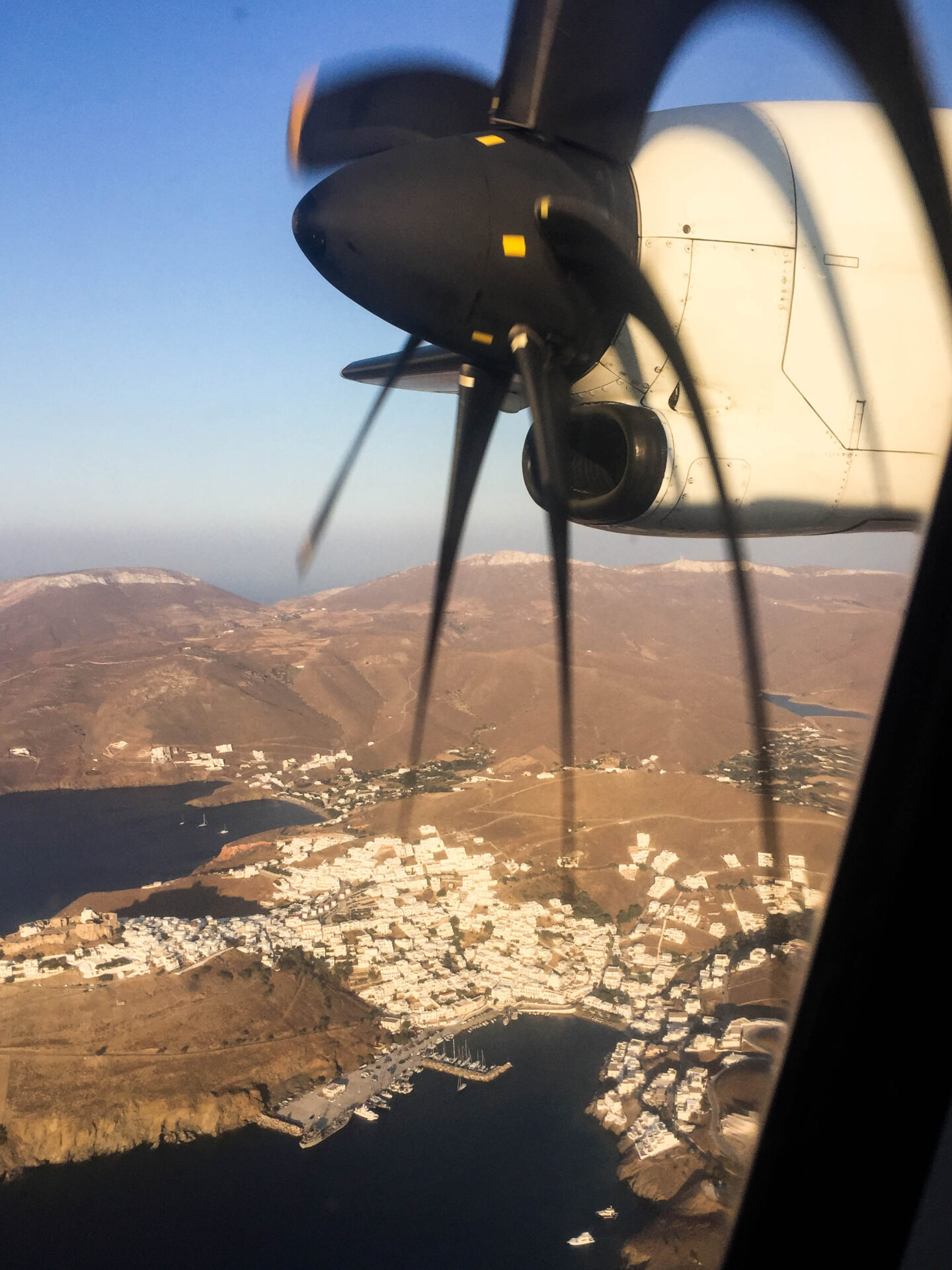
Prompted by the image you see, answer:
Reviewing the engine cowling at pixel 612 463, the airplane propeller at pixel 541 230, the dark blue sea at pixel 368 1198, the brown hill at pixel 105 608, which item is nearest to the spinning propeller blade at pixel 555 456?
the airplane propeller at pixel 541 230

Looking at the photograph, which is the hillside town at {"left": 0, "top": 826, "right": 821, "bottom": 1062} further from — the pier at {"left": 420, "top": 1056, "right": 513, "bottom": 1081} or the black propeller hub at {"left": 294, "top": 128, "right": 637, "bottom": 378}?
the black propeller hub at {"left": 294, "top": 128, "right": 637, "bottom": 378}

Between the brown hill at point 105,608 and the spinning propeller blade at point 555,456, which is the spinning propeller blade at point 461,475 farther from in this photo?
the brown hill at point 105,608

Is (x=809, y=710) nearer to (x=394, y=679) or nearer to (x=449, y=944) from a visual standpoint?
(x=449, y=944)

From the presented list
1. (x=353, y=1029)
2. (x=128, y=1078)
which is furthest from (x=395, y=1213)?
(x=128, y=1078)

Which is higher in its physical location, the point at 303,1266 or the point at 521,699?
the point at 521,699

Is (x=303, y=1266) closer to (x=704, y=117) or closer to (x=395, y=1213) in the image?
(x=395, y=1213)

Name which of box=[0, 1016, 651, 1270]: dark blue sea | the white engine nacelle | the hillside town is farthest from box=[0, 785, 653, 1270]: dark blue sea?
the white engine nacelle
